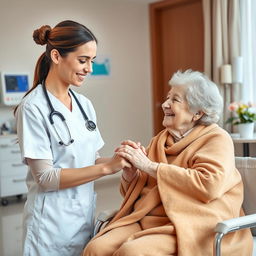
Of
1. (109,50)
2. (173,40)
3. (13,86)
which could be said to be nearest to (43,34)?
(13,86)

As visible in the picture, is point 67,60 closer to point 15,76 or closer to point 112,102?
point 15,76

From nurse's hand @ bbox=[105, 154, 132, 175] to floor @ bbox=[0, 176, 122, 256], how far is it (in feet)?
6.39

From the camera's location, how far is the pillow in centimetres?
212

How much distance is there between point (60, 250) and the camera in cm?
187

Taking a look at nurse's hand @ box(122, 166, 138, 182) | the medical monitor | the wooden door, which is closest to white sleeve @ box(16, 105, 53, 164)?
nurse's hand @ box(122, 166, 138, 182)

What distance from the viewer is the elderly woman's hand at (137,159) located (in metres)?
1.91

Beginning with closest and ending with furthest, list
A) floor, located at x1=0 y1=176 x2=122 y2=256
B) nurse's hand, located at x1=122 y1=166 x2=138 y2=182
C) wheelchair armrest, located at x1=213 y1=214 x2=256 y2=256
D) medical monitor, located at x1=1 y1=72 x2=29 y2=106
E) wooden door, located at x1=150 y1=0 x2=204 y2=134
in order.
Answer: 1. wheelchair armrest, located at x1=213 y1=214 x2=256 y2=256
2. nurse's hand, located at x1=122 y1=166 x2=138 y2=182
3. floor, located at x1=0 y1=176 x2=122 y2=256
4. medical monitor, located at x1=1 y1=72 x2=29 y2=106
5. wooden door, located at x1=150 y1=0 x2=204 y2=134

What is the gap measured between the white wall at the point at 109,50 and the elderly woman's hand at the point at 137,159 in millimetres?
3927

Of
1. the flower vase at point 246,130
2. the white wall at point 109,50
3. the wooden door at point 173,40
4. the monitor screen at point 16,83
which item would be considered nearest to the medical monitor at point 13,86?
the monitor screen at point 16,83

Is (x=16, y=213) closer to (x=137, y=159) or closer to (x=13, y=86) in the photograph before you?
(x=13, y=86)

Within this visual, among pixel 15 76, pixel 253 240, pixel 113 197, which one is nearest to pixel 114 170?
pixel 253 240

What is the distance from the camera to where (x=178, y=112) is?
206 centimetres

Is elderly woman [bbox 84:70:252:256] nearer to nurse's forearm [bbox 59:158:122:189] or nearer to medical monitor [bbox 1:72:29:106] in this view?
nurse's forearm [bbox 59:158:122:189]

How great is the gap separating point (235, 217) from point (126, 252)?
52cm
